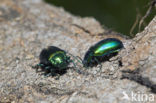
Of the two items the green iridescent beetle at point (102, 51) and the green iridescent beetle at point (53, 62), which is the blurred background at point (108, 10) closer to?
the green iridescent beetle at point (102, 51)

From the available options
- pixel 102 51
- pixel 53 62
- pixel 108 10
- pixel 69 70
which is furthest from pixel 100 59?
pixel 108 10

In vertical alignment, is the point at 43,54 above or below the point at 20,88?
above

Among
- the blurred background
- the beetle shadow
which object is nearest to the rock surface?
the beetle shadow

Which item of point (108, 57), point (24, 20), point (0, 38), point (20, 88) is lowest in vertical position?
point (20, 88)

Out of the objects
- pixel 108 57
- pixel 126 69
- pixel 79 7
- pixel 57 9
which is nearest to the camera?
pixel 126 69

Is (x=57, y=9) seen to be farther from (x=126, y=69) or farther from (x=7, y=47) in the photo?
(x=126, y=69)

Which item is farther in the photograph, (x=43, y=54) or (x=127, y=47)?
(x=43, y=54)

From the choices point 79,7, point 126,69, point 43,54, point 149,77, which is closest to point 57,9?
point 79,7

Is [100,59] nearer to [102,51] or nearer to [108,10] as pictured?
[102,51]
